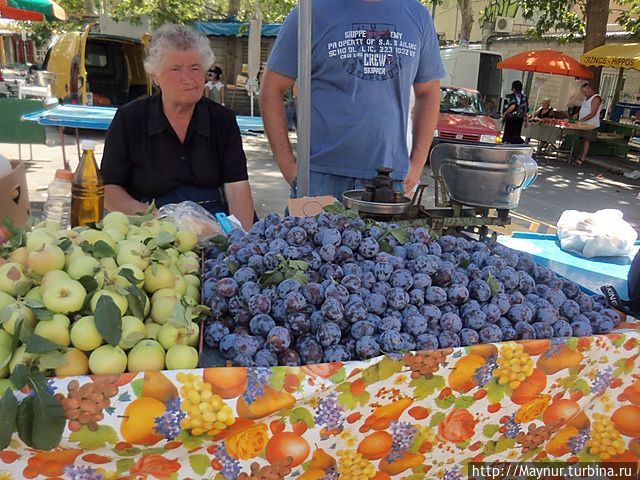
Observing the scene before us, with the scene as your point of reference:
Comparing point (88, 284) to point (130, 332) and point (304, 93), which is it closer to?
point (130, 332)

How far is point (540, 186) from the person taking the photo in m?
9.10

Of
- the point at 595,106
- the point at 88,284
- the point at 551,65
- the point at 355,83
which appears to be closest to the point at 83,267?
the point at 88,284

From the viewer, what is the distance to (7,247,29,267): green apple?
139 cm

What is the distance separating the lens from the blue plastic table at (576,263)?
106 inches

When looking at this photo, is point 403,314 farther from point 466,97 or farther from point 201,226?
point 466,97

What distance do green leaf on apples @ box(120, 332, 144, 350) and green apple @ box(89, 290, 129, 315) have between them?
0.19 ft

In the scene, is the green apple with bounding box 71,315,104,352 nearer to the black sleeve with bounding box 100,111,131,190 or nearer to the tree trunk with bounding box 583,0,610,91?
the black sleeve with bounding box 100,111,131,190

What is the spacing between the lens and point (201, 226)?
6.45 feet

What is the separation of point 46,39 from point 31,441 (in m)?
31.9

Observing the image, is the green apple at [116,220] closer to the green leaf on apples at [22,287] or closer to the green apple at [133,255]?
the green apple at [133,255]

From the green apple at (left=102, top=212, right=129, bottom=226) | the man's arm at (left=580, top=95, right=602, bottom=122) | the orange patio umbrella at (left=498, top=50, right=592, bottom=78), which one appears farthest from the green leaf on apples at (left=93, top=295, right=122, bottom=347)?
the orange patio umbrella at (left=498, top=50, right=592, bottom=78)

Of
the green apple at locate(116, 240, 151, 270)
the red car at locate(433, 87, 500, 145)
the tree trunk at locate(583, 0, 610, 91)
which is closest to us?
the green apple at locate(116, 240, 151, 270)

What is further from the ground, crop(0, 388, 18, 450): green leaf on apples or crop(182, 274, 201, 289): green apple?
crop(182, 274, 201, 289): green apple

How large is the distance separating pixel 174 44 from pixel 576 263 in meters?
2.38
